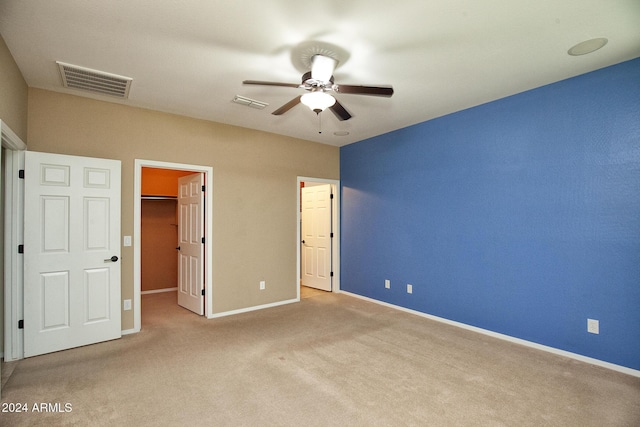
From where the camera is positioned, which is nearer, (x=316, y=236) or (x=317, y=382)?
(x=317, y=382)

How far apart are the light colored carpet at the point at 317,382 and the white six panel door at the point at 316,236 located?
2255 millimetres

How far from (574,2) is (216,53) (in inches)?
105

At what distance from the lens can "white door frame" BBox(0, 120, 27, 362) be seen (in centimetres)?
300

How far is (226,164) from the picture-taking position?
182 inches

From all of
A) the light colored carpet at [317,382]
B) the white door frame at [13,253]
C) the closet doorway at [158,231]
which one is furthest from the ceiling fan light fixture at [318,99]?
the closet doorway at [158,231]

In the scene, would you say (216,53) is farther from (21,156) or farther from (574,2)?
(574,2)

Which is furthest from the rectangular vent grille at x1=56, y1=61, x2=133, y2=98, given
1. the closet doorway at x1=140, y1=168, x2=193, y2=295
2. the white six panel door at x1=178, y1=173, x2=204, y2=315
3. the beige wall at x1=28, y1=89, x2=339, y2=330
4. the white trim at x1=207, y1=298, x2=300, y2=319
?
the white trim at x1=207, y1=298, x2=300, y2=319

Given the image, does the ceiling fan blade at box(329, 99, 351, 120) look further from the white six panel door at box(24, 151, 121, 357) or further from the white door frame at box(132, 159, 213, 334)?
the white six panel door at box(24, 151, 121, 357)

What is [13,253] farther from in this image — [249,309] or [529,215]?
[529,215]

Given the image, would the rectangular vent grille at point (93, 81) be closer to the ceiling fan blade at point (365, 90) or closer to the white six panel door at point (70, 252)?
the white six panel door at point (70, 252)

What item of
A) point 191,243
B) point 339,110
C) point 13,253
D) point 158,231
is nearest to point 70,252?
point 13,253

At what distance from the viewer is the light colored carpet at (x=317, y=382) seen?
2.19 meters

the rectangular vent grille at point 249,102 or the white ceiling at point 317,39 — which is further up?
the white ceiling at point 317,39

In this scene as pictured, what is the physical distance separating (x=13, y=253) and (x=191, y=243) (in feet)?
6.50
